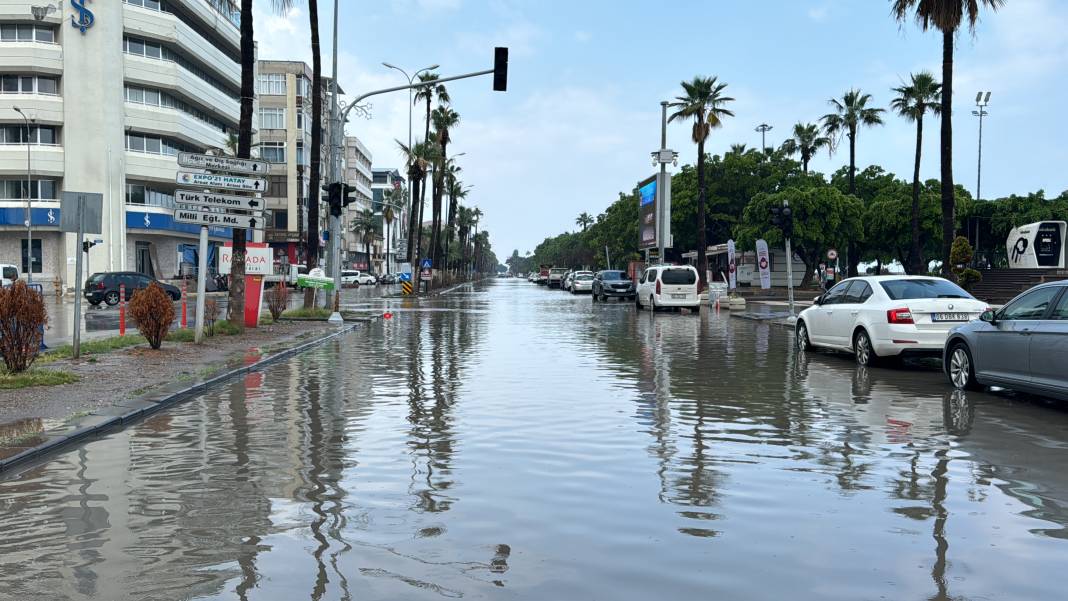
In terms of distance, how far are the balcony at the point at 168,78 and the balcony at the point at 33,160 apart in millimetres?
7153

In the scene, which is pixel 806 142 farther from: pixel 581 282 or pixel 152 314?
pixel 152 314

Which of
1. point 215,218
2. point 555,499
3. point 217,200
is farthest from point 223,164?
point 555,499

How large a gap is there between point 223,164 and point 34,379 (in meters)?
7.06

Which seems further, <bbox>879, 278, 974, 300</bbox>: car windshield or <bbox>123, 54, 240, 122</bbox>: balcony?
<bbox>123, 54, 240, 122</bbox>: balcony

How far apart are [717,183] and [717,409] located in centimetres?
6807

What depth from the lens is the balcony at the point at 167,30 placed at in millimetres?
59875

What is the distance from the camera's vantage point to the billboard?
Result: 68012mm

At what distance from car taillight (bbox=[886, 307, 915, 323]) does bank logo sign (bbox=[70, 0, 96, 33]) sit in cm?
5730

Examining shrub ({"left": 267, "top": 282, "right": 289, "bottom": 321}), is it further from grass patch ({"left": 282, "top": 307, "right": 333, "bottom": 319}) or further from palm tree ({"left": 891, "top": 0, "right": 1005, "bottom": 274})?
palm tree ({"left": 891, "top": 0, "right": 1005, "bottom": 274})

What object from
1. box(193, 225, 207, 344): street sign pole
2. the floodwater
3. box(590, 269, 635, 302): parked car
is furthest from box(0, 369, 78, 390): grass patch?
box(590, 269, 635, 302): parked car

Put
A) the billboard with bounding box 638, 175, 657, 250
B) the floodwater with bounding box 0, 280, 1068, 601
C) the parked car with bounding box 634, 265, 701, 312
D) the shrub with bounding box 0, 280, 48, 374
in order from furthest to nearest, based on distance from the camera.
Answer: the billboard with bounding box 638, 175, 657, 250 → the parked car with bounding box 634, 265, 701, 312 → the shrub with bounding box 0, 280, 48, 374 → the floodwater with bounding box 0, 280, 1068, 601

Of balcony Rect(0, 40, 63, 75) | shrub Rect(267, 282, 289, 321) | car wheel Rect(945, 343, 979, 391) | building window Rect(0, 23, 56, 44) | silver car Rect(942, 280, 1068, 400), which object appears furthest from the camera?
building window Rect(0, 23, 56, 44)

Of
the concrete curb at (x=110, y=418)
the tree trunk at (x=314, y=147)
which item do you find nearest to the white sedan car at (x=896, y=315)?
the concrete curb at (x=110, y=418)

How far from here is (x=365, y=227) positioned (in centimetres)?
13262
